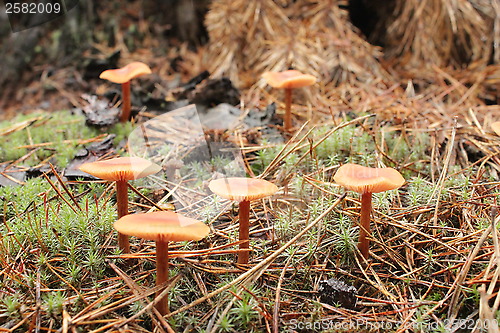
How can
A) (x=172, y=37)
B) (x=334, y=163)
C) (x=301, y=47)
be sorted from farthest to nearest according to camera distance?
(x=172, y=37) → (x=301, y=47) → (x=334, y=163)

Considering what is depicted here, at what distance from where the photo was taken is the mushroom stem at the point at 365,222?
186 cm

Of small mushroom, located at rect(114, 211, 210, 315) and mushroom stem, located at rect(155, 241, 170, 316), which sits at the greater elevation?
small mushroom, located at rect(114, 211, 210, 315)

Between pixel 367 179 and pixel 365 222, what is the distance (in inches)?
10.3

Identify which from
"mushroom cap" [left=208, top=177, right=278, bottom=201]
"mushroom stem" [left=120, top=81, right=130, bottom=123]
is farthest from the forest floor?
"mushroom cap" [left=208, top=177, right=278, bottom=201]

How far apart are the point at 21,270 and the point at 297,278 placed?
123cm

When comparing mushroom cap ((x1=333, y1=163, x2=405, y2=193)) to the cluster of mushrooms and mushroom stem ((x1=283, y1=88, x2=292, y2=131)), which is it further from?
mushroom stem ((x1=283, y1=88, x2=292, y2=131))

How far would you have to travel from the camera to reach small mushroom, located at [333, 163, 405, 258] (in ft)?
5.53

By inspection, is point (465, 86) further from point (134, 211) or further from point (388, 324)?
point (134, 211)

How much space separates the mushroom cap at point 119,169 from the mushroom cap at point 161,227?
248 millimetres

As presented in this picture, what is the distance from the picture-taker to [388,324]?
1613 mm

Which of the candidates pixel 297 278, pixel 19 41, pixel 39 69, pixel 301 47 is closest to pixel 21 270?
pixel 297 278

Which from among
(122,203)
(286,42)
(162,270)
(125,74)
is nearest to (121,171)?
(122,203)

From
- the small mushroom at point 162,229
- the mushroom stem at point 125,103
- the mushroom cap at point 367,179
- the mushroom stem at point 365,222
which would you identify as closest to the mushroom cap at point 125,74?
the mushroom stem at point 125,103

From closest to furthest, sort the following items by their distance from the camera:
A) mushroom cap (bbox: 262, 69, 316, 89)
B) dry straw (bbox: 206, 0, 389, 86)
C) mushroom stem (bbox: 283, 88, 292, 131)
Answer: mushroom cap (bbox: 262, 69, 316, 89)
mushroom stem (bbox: 283, 88, 292, 131)
dry straw (bbox: 206, 0, 389, 86)
